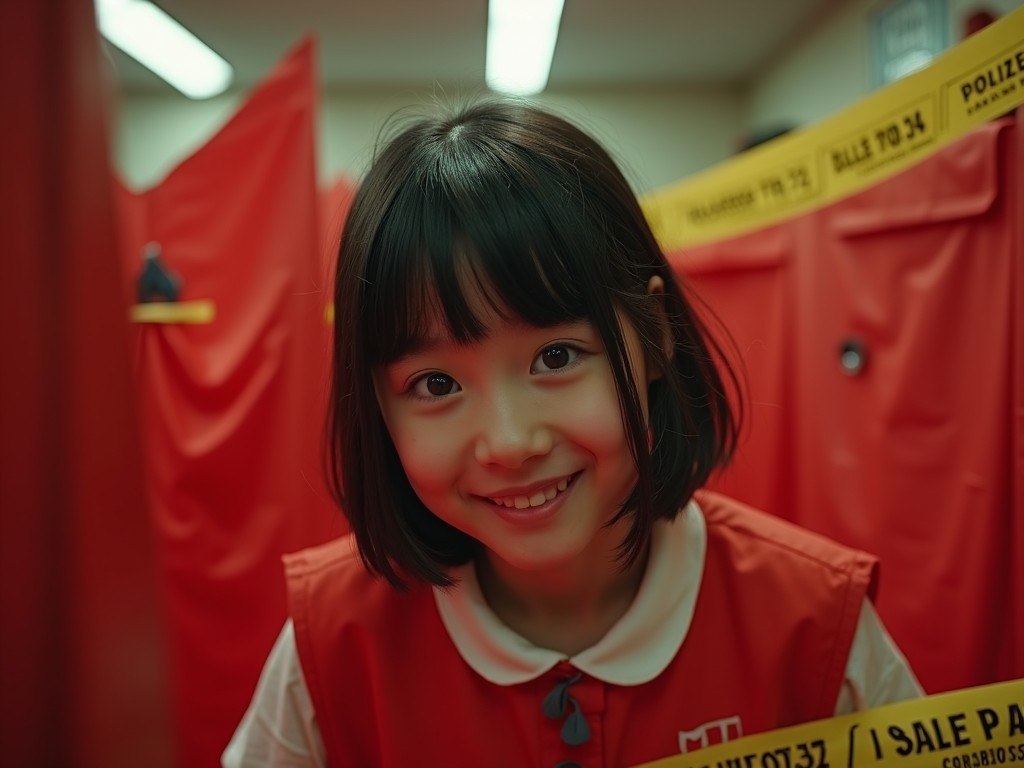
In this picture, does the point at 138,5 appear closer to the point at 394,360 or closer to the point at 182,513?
the point at 182,513

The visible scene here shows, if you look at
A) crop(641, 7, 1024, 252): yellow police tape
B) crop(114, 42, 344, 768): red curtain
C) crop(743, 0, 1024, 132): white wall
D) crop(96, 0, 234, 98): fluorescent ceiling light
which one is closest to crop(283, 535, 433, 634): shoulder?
crop(641, 7, 1024, 252): yellow police tape

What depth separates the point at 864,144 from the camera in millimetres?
1002

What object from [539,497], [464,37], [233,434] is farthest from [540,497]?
[464,37]

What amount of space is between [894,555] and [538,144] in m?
1.15

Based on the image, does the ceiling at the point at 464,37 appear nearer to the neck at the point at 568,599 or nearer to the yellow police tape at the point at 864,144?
the yellow police tape at the point at 864,144

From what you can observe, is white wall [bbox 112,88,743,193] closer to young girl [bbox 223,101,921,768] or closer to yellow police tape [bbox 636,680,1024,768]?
young girl [bbox 223,101,921,768]

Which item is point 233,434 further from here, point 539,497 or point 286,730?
point 539,497

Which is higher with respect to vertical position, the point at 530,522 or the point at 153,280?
the point at 153,280

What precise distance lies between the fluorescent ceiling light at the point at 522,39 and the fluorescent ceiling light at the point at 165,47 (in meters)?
1.37

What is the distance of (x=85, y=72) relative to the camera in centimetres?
41

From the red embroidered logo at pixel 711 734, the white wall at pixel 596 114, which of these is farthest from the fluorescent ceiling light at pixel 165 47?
the red embroidered logo at pixel 711 734

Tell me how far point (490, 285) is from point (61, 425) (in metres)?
0.35

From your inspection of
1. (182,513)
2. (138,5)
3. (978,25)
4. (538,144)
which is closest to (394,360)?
(538,144)

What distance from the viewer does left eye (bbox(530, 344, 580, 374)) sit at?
2.25ft
